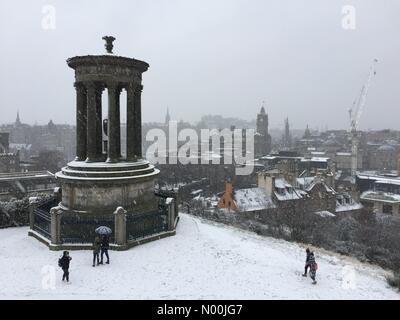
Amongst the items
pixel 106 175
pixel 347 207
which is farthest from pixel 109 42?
pixel 347 207

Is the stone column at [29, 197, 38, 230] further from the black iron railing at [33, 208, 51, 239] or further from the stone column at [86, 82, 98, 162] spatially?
the stone column at [86, 82, 98, 162]

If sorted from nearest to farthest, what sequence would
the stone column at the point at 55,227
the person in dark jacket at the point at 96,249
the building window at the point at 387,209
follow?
the person in dark jacket at the point at 96,249, the stone column at the point at 55,227, the building window at the point at 387,209

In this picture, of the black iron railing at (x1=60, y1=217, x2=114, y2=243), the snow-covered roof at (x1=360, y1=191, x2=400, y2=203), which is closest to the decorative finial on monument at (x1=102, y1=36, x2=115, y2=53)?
the black iron railing at (x1=60, y1=217, x2=114, y2=243)

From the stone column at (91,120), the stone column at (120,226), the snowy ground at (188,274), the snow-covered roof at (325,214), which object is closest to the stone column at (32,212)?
the snowy ground at (188,274)

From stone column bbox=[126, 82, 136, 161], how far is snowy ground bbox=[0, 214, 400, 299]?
4.51 m

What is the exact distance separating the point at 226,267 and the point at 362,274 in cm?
510

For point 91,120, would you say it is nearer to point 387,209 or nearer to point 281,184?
point 281,184

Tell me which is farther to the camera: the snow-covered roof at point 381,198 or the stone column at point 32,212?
the snow-covered roof at point 381,198

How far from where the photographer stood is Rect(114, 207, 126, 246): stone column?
14922 millimetres

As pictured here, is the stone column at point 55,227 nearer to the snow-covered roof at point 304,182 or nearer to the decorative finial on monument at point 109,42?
the decorative finial on monument at point 109,42

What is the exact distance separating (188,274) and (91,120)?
8.34 metres

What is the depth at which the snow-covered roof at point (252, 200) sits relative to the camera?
40.6 m

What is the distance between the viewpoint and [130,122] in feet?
59.5

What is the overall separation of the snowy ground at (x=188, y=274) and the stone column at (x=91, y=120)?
4.52m
